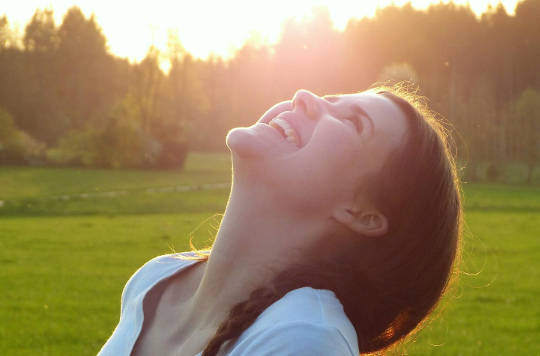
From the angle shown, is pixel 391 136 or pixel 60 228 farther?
pixel 60 228

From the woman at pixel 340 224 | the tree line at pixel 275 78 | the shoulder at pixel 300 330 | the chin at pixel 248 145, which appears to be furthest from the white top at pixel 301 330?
the tree line at pixel 275 78

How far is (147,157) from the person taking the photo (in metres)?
40.4

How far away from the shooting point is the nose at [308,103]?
194cm

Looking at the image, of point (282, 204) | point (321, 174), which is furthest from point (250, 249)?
point (321, 174)

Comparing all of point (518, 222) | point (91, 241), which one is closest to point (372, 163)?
point (91, 241)

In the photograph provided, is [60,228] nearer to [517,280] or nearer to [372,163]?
[517,280]

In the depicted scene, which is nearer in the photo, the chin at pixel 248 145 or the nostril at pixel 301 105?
the chin at pixel 248 145

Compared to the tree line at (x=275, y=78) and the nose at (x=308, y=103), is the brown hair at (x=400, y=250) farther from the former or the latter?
the tree line at (x=275, y=78)

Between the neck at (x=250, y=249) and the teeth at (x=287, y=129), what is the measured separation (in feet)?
0.58

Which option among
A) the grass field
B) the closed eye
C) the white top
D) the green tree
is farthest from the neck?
the green tree

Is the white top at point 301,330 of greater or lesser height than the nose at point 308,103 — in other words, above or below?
below

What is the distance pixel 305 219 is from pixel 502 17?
1792 inches

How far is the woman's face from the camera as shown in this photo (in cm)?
181

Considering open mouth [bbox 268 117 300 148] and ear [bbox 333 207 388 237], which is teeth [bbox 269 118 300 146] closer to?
open mouth [bbox 268 117 300 148]
